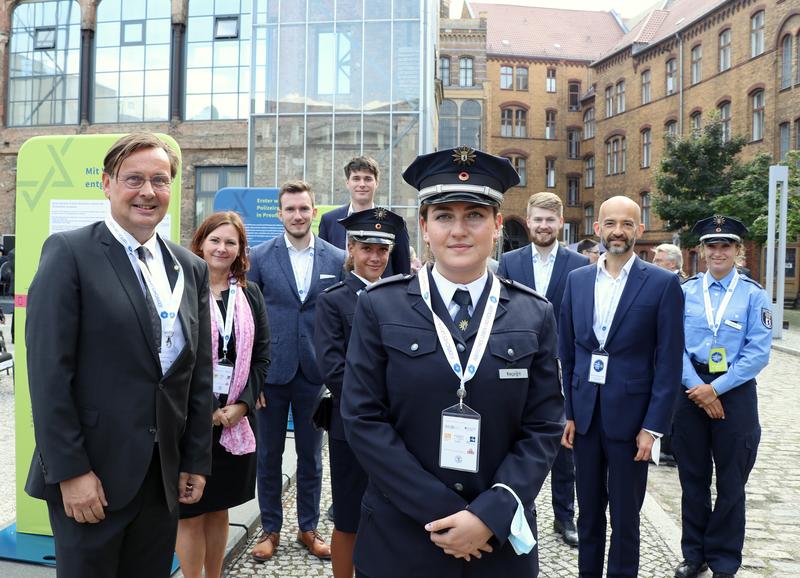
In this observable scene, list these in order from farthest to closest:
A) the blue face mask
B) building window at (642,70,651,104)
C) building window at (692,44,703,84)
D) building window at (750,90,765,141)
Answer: building window at (642,70,651,104) → building window at (692,44,703,84) → building window at (750,90,765,141) → the blue face mask

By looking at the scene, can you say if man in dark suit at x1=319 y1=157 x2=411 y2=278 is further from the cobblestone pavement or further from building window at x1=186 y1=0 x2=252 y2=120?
building window at x1=186 y1=0 x2=252 y2=120

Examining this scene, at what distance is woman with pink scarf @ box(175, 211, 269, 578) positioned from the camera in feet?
12.0

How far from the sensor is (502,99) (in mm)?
54750

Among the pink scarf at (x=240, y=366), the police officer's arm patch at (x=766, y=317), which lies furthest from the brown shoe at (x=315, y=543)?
the police officer's arm patch at (x=766, y=317)

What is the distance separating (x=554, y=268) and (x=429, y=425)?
3297 mm

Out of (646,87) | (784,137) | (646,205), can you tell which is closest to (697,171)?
(784,137)

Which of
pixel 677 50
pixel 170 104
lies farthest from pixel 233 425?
pixel 677 50

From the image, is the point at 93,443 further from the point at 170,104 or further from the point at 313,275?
the point at 170,104

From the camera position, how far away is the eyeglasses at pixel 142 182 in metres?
2.66

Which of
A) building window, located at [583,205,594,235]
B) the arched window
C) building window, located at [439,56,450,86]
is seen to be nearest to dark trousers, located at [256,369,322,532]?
the arched window

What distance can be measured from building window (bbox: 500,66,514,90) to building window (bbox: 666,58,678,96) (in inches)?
598

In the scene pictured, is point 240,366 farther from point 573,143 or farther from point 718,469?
point 573,143

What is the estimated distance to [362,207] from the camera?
17.9ft

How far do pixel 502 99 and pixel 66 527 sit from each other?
182 feet
